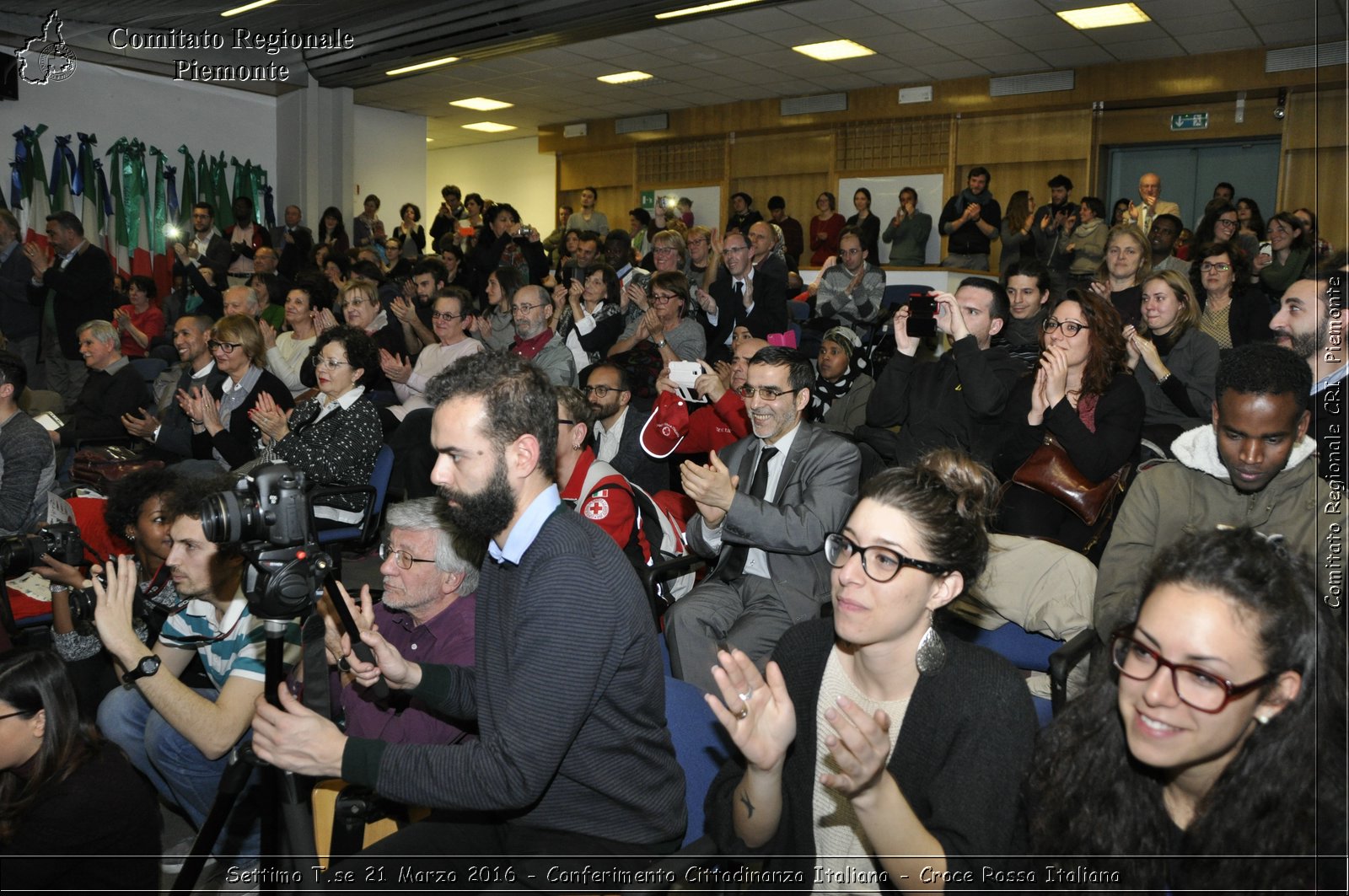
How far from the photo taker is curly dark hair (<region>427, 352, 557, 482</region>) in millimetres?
1684

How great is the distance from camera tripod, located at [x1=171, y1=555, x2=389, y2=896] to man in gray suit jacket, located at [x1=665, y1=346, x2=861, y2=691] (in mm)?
1208

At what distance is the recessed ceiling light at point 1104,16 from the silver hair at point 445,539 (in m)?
7.38

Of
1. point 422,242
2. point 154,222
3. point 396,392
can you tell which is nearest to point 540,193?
point 422,242

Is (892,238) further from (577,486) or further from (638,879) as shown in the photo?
(638,879)

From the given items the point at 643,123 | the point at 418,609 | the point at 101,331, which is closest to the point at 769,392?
the point at 418,609

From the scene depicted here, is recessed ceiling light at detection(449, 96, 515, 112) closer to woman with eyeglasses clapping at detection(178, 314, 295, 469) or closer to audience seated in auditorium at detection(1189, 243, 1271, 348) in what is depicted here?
woman with eyeglasses clapping at detection(178, 314, 295, 469)

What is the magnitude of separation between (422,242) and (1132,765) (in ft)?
34.5

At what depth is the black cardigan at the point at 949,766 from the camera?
145 centimetres

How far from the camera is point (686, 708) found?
1868 mm

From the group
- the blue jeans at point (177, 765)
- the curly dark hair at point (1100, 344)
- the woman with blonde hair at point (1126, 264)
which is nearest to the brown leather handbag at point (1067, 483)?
the curly dark hair at point (1100, 344)

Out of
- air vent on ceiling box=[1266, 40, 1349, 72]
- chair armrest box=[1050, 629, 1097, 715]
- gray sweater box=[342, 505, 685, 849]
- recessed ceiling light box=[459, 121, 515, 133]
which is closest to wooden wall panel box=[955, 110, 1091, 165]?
air vent on ceiling box=[1266, 40, 1349, 72]

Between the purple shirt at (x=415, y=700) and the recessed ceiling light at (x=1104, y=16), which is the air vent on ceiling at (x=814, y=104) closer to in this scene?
the recessed ceiling light at (x=1104, y=16)

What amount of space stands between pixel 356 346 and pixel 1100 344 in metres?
2.89

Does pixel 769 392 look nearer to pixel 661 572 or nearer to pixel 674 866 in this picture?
pixel 661 572
